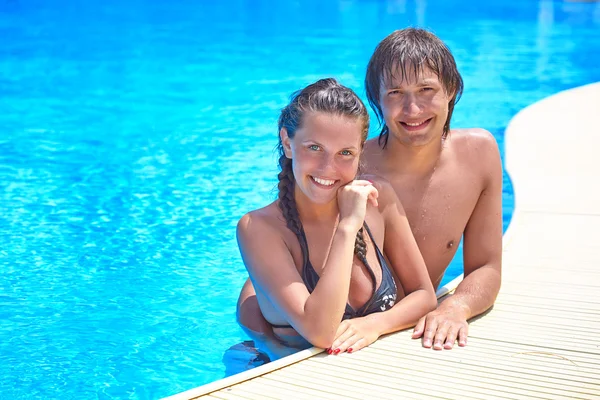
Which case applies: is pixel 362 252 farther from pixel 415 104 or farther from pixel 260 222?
pixel 415 104

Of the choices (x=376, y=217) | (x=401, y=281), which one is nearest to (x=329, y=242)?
(x=376, y=217)

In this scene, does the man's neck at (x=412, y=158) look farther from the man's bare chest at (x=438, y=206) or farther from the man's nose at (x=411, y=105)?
the man's nose at (x=411, y=105)

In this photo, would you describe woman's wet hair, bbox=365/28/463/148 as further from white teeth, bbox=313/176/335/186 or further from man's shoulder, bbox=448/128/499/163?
white teeth, bbox=313/176/335/186

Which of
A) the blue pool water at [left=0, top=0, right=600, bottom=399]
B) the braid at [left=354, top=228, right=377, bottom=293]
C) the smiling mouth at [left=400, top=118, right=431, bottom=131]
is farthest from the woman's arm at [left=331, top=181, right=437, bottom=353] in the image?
the blue pool water at [left=0, top=0, right=600, bottom=399]

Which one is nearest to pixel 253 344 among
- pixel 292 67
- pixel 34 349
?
pixel 34 349

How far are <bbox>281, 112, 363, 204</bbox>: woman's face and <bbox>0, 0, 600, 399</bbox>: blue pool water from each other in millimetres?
833

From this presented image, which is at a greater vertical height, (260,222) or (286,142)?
(286,142)

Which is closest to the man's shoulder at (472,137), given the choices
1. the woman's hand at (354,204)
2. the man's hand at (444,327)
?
the man's hand at (444,327)

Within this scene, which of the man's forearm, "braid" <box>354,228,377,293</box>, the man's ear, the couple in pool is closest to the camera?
the couple in pool

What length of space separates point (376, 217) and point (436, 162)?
55 cm

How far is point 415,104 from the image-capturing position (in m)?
3.35

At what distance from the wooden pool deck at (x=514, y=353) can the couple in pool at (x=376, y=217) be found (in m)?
0.10

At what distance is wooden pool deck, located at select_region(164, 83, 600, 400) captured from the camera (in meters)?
2.71

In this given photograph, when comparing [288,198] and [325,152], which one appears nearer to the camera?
[325,152]
